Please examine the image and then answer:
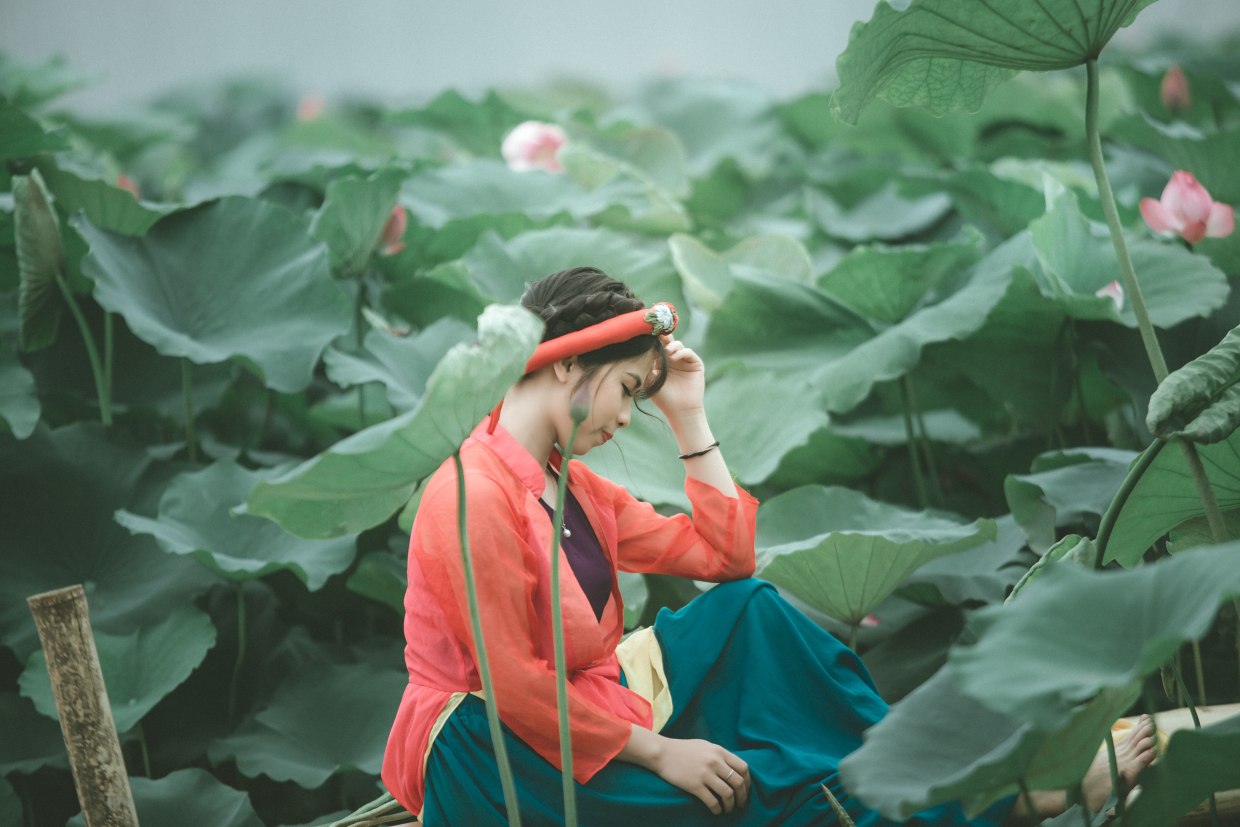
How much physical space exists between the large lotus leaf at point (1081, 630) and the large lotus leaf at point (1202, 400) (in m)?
0.20

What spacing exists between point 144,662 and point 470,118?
2.08 meters

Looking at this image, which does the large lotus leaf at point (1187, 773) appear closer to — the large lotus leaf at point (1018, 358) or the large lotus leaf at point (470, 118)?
the large lotus leaf at point (1018, 358)

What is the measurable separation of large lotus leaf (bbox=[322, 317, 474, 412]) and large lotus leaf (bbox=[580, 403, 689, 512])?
0.89ft

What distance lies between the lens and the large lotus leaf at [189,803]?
1371 millimetres

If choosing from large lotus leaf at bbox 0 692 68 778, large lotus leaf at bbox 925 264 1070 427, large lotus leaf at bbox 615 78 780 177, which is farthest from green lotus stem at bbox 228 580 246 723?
large lotus leaf at bbox 615 78 780 177

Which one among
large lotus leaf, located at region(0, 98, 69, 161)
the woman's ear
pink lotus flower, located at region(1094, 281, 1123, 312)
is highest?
large lotus leaf, located at region(0, 98, 69, 161)

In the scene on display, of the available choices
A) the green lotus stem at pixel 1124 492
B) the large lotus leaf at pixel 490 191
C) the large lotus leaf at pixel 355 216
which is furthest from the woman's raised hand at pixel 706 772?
the large lotus leaf at pixel 490 191

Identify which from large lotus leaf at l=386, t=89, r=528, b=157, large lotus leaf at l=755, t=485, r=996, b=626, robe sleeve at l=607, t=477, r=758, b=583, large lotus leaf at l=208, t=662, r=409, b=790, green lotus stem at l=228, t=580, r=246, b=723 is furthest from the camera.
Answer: large lotus leaf at l=386, t=89, r=528, b=157

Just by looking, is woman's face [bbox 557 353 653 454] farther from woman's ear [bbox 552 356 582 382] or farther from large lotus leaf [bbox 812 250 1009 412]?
large lotus leaf [bbox 812 250 1009 412]

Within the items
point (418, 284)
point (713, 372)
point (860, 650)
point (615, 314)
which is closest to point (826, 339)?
point (713, 372)

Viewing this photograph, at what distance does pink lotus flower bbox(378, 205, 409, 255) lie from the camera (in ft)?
6.44

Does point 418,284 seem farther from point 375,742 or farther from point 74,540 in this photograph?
point 375,742

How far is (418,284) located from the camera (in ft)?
6.73

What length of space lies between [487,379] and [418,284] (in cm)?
122
